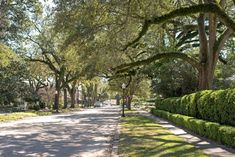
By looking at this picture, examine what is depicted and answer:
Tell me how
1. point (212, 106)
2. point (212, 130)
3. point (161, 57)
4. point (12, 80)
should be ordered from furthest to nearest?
point (12, 80), point (161, 57), point (212, 106), point (212, 130)

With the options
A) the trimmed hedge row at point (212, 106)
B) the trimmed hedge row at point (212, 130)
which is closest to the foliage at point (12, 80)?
the trimmed hedge row at point (212, 106)

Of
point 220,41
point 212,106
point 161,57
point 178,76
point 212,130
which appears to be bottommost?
point 212,130

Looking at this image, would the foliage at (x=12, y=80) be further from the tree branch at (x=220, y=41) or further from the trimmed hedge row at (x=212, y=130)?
the trimmed hedge row at (x=212, y=130)

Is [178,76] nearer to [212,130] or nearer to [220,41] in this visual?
[220,41]

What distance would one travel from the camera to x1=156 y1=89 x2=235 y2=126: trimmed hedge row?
15.6 metres

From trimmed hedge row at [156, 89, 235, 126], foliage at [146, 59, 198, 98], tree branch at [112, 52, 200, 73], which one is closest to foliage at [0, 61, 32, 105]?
foliage at [146, 59, 198, 98]

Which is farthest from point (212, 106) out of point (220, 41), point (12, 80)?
point (12, 80)

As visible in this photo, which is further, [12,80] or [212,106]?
[12,80]

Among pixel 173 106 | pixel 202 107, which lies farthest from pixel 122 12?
pixel 173 106

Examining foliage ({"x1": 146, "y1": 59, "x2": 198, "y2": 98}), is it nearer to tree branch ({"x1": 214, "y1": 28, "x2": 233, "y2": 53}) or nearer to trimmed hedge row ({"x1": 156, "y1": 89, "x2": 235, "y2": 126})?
tree branch ({"x1": 214, "y1": 28, "x2": 233, "y2": 53})

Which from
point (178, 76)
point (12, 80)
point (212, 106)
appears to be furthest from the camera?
point (12, 80)

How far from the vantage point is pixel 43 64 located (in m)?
66.9

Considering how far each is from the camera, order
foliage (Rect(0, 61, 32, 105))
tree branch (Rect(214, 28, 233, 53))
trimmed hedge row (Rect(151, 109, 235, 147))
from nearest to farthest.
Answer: trimmed hedge row (Rect(151, 109, 235, 147)), tree branch (Rect(214, 28, 233, 53)), foliage (Rect(0, 61, 32, 105))

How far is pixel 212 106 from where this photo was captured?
1838 cm
